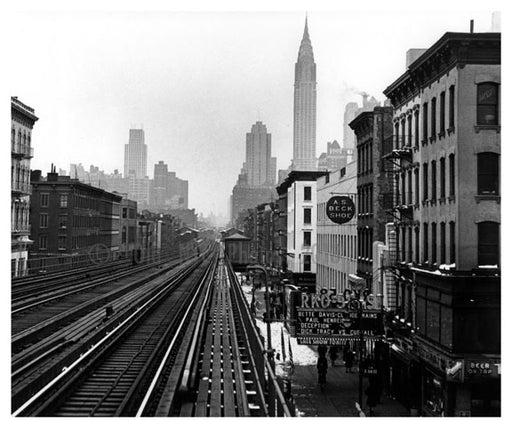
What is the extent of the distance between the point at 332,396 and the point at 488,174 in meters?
10.0

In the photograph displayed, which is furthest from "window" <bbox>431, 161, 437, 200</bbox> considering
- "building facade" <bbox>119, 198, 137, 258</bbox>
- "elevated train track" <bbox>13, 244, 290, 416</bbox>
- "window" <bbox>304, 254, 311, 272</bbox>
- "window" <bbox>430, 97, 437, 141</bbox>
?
"window" <bbox>304, 254, 311, 272</bbox>

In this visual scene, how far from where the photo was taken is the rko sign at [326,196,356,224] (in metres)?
25.7

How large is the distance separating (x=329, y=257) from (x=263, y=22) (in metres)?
29.4

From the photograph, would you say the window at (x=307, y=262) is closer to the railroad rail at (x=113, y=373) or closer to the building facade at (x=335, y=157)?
the building facade at (x=335, y=157)

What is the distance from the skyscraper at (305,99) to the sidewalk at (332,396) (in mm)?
9026

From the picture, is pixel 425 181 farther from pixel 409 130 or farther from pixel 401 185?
pixel 401 185

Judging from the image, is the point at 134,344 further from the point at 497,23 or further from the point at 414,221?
the point at 497,23

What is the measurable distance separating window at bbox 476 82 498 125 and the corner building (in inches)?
1.1

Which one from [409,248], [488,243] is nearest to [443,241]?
[488,243]

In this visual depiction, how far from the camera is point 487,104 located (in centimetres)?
1802

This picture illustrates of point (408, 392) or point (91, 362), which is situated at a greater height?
point (91, 362)

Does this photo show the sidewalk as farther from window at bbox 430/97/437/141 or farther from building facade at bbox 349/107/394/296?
window at bbox 430/97/437/141
